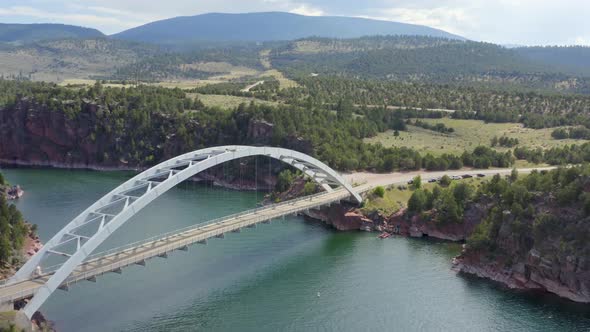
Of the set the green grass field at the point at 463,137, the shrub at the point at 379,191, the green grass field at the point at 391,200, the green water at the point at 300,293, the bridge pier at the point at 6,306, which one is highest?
the green grass field at the point at 463,137

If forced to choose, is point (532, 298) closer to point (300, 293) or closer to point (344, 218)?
point (300, 293)

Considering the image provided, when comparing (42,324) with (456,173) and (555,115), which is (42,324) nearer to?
(456,173)

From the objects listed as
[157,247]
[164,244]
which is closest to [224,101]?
[164,244]

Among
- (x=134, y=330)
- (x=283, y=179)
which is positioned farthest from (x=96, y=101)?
(x=134, y=330)

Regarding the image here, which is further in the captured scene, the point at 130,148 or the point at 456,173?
the point at 130,148

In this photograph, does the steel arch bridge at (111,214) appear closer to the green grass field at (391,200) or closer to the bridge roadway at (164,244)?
the bridge roadway at (164,244)

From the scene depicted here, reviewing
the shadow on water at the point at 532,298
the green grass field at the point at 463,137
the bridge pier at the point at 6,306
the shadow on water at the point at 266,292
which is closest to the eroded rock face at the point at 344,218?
the shadow on water at the point at 266,292
